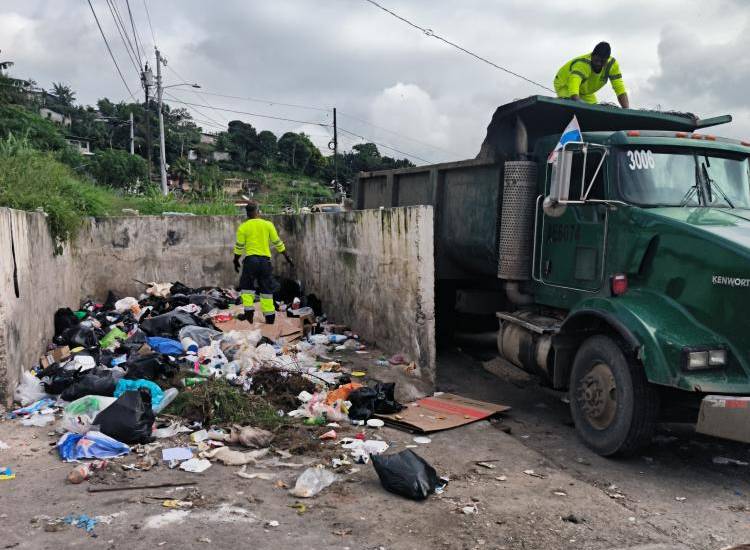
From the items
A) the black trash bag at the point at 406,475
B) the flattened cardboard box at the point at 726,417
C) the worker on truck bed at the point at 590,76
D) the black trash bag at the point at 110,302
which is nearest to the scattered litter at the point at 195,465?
the black trash bag at the point at 406,475

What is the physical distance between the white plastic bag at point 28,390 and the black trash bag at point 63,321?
1.63 m

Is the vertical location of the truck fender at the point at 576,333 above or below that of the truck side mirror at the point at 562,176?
below

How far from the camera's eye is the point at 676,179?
4.66m

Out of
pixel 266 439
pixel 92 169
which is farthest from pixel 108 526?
pixel 92 169

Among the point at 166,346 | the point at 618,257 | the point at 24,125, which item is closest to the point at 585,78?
the point at 618,257

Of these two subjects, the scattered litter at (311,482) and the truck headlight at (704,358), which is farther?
the truck headlight at (704,358)

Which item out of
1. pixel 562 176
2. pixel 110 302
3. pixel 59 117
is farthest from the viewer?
pixel 59 117

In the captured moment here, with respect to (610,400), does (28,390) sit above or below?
below

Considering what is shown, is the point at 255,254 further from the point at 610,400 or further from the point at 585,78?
the point at 610,400

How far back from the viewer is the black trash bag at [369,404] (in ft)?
16.8

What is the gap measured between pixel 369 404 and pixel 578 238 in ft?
7.11

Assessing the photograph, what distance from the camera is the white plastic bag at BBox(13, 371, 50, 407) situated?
5199 mm

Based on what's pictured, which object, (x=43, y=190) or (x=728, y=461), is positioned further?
(x=43, y=190)

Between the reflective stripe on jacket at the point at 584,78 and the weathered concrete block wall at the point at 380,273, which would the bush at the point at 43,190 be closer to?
the weathered concrete block wall at the point at 380,273
